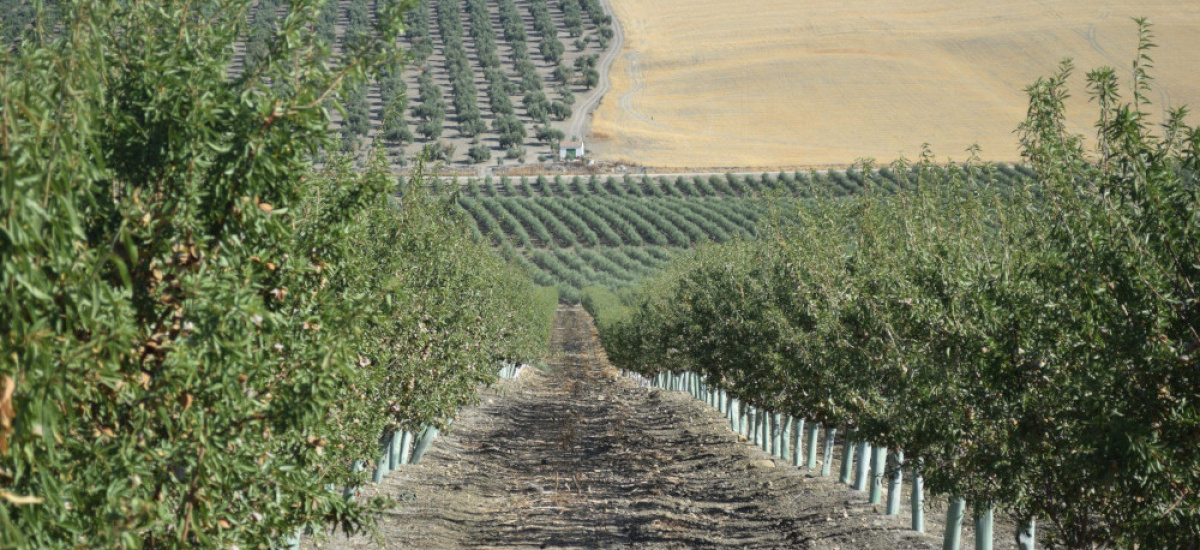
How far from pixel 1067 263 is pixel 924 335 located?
3805 mm

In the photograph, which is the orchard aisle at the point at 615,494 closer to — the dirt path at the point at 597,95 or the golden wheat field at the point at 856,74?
the golden wheat field at the point at 856,74

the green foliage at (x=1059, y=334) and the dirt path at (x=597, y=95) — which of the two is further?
the dirt path at (x=597, y=95)

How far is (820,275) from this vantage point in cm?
1673

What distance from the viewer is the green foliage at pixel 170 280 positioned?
14.7 ft

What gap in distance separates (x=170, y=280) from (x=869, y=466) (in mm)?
23233

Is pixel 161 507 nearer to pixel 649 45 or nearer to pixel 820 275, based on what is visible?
pixel 820 275

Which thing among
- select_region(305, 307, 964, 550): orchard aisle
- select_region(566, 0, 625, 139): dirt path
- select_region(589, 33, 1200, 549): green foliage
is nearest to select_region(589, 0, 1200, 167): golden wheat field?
select_region(566, 0, 625, 139): dirt path

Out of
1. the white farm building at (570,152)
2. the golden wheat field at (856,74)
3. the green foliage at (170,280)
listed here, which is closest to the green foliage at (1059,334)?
the green foliage at (170,280)

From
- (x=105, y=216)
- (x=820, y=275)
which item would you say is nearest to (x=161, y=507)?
(x=105, y=216)

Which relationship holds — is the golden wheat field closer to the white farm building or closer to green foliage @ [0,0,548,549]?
the white farm building

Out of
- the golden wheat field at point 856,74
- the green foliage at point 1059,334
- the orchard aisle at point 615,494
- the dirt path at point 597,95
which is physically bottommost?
the dirt path at point 597,95

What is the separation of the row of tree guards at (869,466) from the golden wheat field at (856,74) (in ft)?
339

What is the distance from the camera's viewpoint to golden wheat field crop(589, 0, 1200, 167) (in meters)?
142

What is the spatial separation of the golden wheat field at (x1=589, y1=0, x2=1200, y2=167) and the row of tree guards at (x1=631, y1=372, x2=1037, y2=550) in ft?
339
